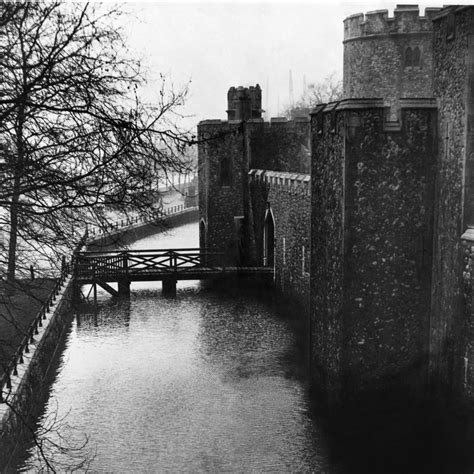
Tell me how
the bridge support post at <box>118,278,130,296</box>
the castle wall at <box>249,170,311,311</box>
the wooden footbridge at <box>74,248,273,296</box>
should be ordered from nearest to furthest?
the castle wall at <box>249,170,311,311</box> → the wooden footbridge at <box>74,248,273,296</box> → the bridge support post at <box>118,278,130,296</box>

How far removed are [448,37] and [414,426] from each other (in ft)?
21.3

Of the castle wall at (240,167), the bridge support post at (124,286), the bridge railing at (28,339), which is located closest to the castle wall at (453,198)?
the bridge railing at (28,339)

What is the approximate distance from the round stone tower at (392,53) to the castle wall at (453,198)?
41.2 ft

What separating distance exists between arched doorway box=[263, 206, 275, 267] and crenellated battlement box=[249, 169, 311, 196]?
1.25 meters

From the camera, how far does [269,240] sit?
24781 millimetres

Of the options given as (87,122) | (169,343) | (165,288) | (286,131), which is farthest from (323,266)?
(286,131)

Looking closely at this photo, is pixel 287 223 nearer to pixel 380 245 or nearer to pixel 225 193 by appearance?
pixel 225 193

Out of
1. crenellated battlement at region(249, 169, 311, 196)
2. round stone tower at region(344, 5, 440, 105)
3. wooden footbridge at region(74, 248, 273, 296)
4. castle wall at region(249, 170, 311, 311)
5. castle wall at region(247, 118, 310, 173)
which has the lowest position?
wooden footbridge at region(74, 248, 273, 296)

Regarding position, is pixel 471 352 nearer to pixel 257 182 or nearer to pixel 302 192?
pixel 302 192

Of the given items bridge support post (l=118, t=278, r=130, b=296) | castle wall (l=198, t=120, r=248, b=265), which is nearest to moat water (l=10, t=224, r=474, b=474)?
bridge support post (l=118, t=278, r=130, b=296)

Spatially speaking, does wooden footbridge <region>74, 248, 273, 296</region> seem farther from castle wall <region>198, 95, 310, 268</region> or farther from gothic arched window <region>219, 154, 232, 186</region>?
gothic arched window <region>219, 154, 232, 186</region>

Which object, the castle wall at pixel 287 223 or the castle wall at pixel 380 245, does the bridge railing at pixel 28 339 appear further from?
the castle wall at pixel 287 223

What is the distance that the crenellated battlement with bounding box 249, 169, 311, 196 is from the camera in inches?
754

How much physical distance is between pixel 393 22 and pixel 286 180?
7436mm
